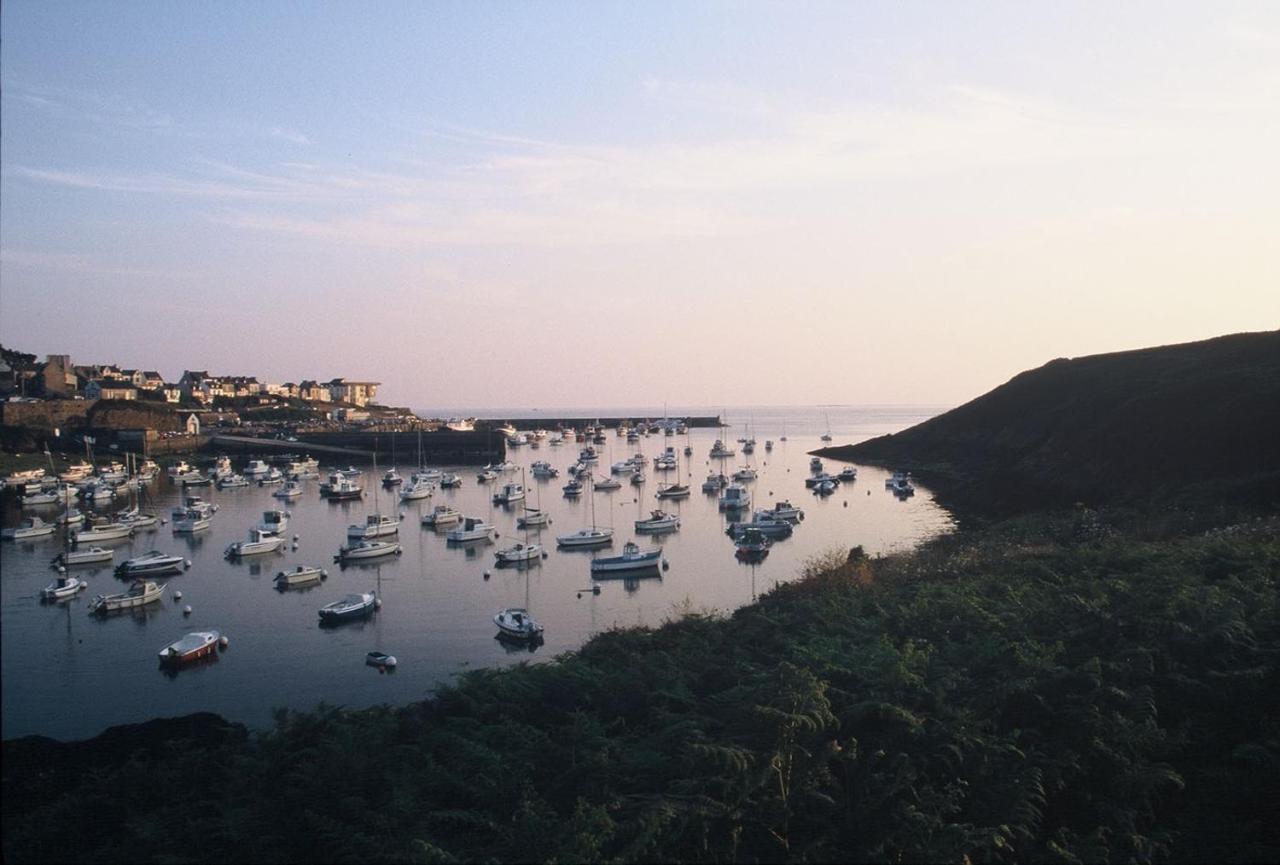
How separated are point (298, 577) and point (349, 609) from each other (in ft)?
25.2

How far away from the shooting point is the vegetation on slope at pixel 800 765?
6926mm

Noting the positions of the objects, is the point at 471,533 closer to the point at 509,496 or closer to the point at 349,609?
the point at 509,496

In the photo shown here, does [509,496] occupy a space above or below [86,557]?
above

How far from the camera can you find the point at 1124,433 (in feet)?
178

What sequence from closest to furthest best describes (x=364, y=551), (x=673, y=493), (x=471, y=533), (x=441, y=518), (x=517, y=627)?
(x=517, y=627)
(x=364, y=551)
(x=471, y=533)
(x=441, y=518)
(x=673, y=493)

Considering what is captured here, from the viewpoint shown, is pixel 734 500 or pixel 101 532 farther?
pixel 734 500

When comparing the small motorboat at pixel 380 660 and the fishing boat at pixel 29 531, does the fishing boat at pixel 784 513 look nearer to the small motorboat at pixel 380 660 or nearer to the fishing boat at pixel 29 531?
the small motorboat at pixel 380 660

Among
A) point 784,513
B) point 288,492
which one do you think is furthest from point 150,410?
point 784,513

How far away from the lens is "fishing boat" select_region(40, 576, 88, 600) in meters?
33.4

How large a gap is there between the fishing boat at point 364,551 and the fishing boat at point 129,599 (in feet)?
29.4

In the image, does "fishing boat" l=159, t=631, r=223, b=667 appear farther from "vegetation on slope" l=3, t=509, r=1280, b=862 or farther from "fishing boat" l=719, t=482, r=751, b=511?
"fishing boat" l=719, t=482, r=751, b=511

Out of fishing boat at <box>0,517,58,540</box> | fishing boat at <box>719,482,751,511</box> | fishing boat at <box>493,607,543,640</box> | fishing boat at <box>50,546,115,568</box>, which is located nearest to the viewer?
fishing boat at <box>493,607,543,640</box>

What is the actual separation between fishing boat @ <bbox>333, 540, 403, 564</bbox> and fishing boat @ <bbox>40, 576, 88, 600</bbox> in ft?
33.9

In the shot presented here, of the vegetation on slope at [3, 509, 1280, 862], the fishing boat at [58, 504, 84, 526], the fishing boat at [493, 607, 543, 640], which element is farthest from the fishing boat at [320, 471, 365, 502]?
the vegetation on slope at [3, 509, 1280, 862]
